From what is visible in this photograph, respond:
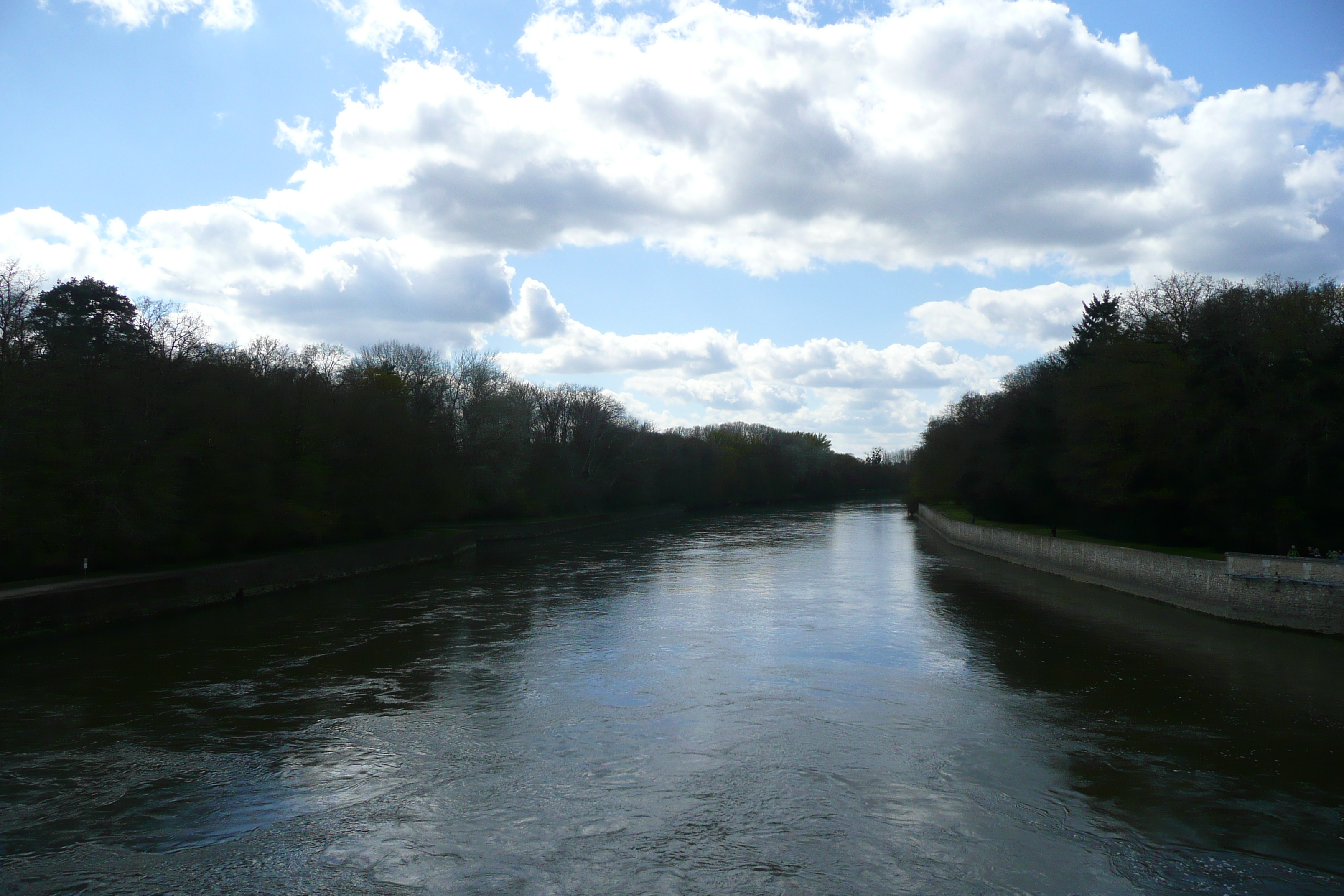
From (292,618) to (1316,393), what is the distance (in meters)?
32.4

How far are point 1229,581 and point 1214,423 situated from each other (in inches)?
340

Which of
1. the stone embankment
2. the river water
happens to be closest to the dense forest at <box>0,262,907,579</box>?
the river water

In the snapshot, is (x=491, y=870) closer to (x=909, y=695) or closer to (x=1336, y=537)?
(x=909, y=695)

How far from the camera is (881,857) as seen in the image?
8.52 meters

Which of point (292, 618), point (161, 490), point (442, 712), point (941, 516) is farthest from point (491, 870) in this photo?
point (941, 516)

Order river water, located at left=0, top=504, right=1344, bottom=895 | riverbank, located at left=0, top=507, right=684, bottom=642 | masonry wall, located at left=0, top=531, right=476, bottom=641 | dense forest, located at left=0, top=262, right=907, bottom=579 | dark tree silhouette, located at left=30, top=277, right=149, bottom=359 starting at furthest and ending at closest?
dark tree silhouette, located at left=30, top=277, right=149, bottom=359 < dense forest, located at left=0, top=262, right=907, bottom=579 < riverbank, located at left=0, top=507, right=684, bottom=642 < masonry wall, located at left=0, top=531, right=476, bottom=641 < river water, located at left=0, top=504, right=1344, bottom=895

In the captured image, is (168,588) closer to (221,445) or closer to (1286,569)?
(221,445)

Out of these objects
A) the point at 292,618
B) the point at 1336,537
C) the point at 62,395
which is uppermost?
the point at 62,395

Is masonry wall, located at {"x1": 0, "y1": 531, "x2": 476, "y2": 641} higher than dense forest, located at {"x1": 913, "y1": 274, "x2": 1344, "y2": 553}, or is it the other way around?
dense forest, located at {"x1": 913, "y1": 274, "x2": 1344, "y2": 553}

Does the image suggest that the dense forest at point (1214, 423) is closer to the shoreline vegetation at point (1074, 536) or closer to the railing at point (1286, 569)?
the shoreline vegetation at point (1074, 536)

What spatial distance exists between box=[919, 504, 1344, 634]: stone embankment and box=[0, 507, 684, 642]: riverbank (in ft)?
96.4

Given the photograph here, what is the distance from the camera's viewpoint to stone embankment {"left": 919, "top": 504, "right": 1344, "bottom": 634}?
64.2ft

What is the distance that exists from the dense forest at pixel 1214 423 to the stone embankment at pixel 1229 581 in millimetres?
3701

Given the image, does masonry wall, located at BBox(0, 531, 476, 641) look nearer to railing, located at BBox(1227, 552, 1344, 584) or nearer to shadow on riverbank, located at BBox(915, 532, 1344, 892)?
shadow on riverbank, located at BBox(915, 532, 1344, 892)
